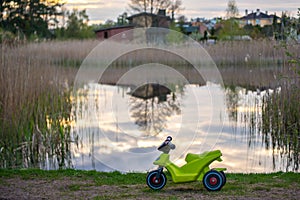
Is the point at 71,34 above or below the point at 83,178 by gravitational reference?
above

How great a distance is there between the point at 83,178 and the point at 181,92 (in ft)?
18.2

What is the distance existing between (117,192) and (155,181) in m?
0.33

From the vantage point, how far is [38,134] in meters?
6.80

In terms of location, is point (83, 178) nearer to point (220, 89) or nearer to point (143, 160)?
point (143, 160)

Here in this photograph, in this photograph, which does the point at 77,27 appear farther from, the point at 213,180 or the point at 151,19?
the point at 213,180

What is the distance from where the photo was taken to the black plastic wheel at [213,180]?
13.6 feet

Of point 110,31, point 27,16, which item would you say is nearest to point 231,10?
point 110,31

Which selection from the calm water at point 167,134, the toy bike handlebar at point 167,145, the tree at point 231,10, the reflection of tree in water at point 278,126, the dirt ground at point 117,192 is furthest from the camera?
the tree at point 231,10

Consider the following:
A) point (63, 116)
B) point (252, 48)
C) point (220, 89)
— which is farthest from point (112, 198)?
point (252, 48)

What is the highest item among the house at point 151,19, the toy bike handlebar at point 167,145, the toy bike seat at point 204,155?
the house at point 151,19

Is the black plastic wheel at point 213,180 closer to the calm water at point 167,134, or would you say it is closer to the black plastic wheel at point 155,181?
the black plastic wheel at point 155,181

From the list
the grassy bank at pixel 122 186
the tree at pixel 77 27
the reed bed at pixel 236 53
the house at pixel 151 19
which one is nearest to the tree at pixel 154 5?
the house at pixel 151 19

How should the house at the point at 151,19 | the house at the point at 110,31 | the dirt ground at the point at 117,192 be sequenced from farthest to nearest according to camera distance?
1. the house at the point at 110,31
2. the house at the point at 151,19
3. the dirt ground at the point at 117,192

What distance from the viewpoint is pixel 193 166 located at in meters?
4.23
